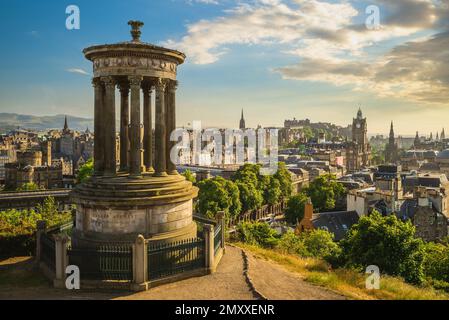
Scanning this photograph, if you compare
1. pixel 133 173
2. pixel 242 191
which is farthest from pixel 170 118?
pixel 242 191

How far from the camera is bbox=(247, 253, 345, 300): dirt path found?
48.2ft

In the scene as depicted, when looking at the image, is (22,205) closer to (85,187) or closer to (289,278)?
(85,187)

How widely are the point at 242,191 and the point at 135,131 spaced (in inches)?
2035

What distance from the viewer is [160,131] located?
19812mm

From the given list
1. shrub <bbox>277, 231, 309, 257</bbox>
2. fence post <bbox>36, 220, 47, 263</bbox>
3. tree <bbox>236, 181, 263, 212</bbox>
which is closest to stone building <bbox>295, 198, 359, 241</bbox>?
tree <bbox>236, 181, 263, 212</bbox>

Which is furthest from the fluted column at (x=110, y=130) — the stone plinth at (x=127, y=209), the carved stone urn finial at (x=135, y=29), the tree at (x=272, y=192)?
the tree at (x=272, y=192)

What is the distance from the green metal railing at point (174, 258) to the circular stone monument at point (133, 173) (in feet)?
4.66

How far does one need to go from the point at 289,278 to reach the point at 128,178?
8.67 metres

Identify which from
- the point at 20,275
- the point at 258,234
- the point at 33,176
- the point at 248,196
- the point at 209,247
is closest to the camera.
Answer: the point at 209,247

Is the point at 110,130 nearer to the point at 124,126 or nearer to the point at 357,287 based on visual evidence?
the point at 124,126

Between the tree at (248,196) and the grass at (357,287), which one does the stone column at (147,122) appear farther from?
the tree at (248,196)

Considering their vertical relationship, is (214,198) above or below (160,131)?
below
